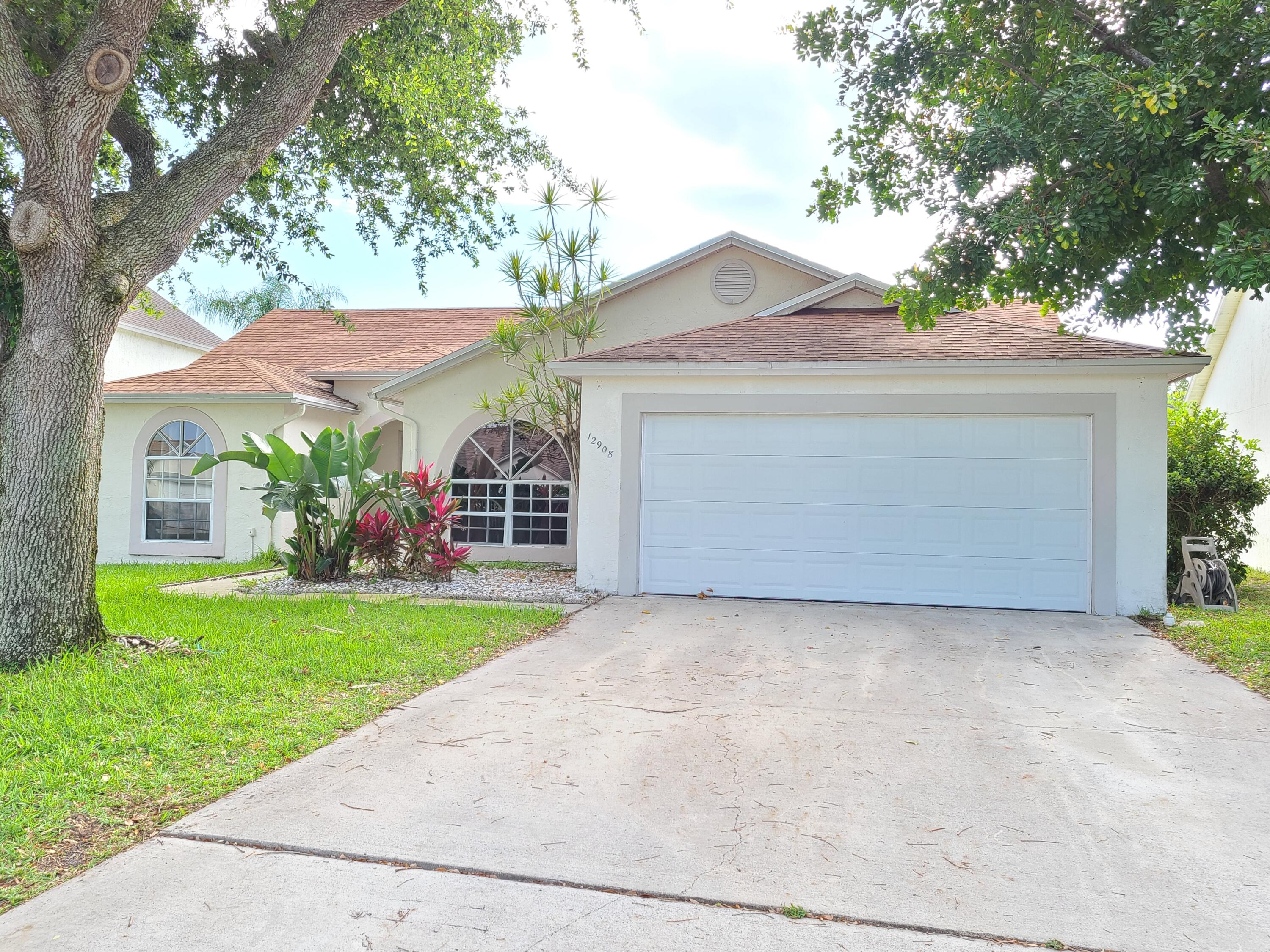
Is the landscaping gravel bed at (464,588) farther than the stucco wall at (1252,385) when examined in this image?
No

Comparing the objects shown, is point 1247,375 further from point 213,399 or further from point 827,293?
point 213,399

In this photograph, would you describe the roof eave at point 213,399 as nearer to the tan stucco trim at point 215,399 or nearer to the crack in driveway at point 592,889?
the tan stucco trim at point 215,399

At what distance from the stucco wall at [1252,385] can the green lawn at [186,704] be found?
1400 centimetres

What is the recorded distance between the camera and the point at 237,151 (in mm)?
7145

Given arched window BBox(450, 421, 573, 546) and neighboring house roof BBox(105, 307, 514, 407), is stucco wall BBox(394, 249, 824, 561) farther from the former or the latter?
neighboring house roof BBox(105, 307, 514, 407)

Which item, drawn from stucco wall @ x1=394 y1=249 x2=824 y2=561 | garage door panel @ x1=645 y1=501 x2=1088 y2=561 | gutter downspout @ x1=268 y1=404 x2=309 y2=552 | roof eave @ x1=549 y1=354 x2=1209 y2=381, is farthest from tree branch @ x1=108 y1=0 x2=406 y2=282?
gutter downspout @ x1=268 y1=404 x2=309 y2=552

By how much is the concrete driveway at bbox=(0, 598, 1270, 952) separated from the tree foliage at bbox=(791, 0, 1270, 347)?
3.99m

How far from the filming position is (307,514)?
36.3 ft

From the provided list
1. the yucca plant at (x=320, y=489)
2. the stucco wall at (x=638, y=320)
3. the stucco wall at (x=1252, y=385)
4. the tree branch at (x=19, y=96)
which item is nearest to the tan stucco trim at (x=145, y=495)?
the stucco wall at (x=638, y=320)

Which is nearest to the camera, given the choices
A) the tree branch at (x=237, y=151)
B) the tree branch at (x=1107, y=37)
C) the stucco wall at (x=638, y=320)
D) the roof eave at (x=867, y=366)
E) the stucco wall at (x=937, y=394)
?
the tree branch at (x=237, y=151)

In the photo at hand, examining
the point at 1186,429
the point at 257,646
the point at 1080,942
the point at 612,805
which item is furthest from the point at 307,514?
the point at 1186,429

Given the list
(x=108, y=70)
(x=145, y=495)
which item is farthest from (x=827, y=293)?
(x=145, y=495)

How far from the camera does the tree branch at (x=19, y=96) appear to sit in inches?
245

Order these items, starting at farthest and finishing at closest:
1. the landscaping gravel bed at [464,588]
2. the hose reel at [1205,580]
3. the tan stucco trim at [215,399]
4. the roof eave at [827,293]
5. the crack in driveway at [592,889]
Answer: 1. the tan stucco trim at [215,399]
2. the roof eave at [827,293]
3. the hose reel at [1205,580]
4. the landscaping gravel bed at [464,588]
5. the crack in driveway at [592,889]
